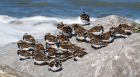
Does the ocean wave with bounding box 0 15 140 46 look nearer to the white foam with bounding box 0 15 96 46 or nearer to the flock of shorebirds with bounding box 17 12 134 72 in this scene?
the white foam with bounding box 0 15 96 46

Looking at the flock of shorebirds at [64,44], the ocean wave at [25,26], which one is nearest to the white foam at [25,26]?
the ocean wave at [25,26]

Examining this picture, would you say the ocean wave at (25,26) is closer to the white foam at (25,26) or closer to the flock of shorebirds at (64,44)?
the white foam at (25,26)

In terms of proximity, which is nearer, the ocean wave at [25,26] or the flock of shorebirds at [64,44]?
the flock of shorebirds at [64,44]

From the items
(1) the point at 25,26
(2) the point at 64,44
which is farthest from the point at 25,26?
(2) the point at 64,44

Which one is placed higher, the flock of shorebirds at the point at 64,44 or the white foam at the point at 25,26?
the flock of shorebirds at the point at 64,44

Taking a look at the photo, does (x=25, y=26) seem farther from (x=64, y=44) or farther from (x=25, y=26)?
(x=64, y=44)

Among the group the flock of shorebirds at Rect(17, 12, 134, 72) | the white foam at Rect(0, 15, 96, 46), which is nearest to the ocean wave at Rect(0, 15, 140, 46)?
the white foam at Rect(0, 15, 96, 46)
